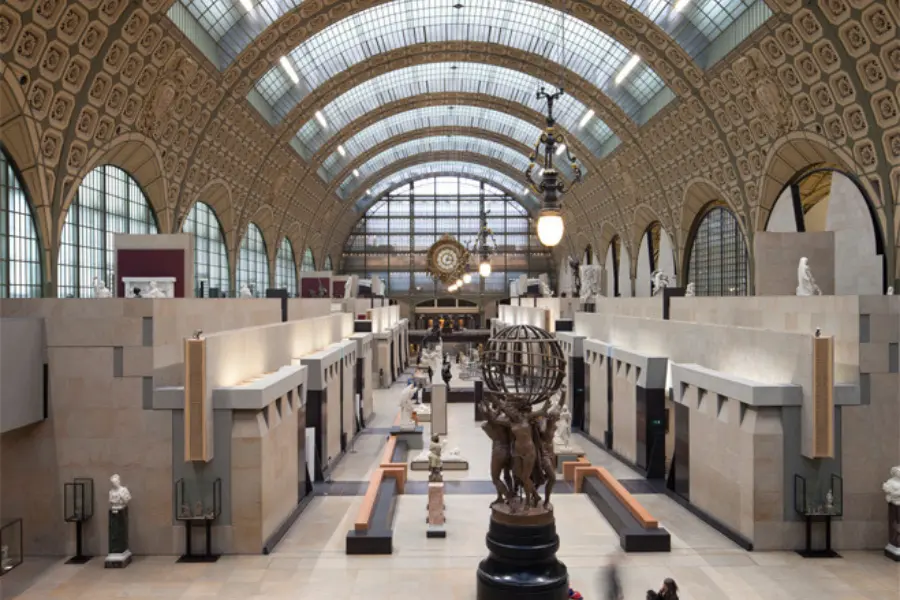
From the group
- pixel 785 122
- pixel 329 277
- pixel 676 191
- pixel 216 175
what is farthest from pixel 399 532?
pixel 329 277

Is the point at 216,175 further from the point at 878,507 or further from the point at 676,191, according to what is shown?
the point at 878,507

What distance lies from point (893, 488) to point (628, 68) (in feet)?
87.5

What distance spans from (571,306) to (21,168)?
20.8 metres

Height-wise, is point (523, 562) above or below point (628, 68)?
below

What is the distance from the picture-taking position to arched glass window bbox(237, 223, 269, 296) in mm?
40688

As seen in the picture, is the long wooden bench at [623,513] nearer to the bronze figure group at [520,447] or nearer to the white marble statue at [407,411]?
the bronze figure group at [520,447]

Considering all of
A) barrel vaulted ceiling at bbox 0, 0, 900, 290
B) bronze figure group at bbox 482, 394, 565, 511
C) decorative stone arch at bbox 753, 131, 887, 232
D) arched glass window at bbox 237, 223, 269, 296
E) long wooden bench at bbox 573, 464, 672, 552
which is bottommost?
long wooden bench at bbox 573, 464, 672, 552

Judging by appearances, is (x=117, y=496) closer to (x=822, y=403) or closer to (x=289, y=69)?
(x=822, y=403)

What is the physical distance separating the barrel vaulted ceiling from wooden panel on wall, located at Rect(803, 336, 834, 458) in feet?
36.0

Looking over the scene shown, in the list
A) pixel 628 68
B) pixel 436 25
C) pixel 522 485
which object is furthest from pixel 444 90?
pixel 522 485

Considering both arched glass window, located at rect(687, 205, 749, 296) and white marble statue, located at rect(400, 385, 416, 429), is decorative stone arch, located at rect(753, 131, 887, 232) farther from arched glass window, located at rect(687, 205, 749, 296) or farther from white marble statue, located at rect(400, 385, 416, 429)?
white marble statue, located at rect(400, 385, 416, 429)

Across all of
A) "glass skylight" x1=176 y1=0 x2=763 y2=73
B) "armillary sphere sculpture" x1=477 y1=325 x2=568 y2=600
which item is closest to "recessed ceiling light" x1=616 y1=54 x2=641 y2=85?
"glass skylight" x1=176 y1=0 x2=763 y2=73

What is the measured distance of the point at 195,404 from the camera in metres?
11.1

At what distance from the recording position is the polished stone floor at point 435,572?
10.3 m
